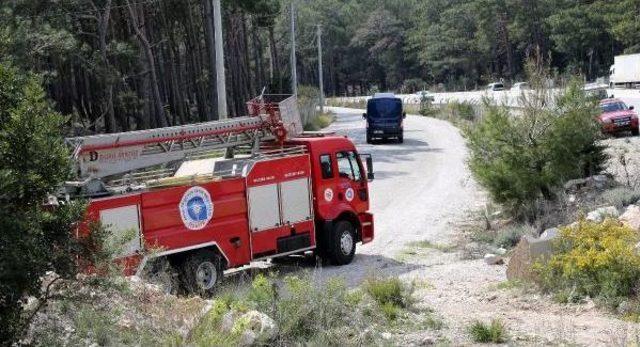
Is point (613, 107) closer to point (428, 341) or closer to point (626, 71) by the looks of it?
point (428, 341)

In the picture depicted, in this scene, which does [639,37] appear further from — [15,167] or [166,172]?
[15,167]

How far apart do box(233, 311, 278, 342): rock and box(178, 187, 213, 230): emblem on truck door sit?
4.77 metres

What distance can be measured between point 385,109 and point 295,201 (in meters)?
32.8

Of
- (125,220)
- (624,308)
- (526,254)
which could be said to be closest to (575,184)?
(526,254)

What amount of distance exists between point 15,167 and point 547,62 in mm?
17258

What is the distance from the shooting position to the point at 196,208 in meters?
13.6

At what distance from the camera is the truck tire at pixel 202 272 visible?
1327 centimetres

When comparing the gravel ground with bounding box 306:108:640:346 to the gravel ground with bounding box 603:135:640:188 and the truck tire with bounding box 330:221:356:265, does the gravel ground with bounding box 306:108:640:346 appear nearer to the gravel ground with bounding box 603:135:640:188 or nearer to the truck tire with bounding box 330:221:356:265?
the truck tire with bounding box 330:221:356:265

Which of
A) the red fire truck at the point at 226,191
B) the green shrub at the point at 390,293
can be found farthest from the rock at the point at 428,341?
the red fire truck at the point at 226,191

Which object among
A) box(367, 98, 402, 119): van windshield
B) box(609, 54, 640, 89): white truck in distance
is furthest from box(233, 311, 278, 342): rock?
box(609, 54, 640, 89): white truck in distance

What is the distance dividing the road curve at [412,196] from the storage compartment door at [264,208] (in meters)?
1.48

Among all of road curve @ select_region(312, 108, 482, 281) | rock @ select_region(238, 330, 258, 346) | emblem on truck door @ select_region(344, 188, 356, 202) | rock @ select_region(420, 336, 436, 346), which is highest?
emblem on truck door @ select_region(344, 188, 356, 202)

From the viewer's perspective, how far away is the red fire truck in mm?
12898

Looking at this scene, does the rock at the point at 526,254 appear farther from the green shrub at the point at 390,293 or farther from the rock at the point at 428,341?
the rock at the point at 428,341
